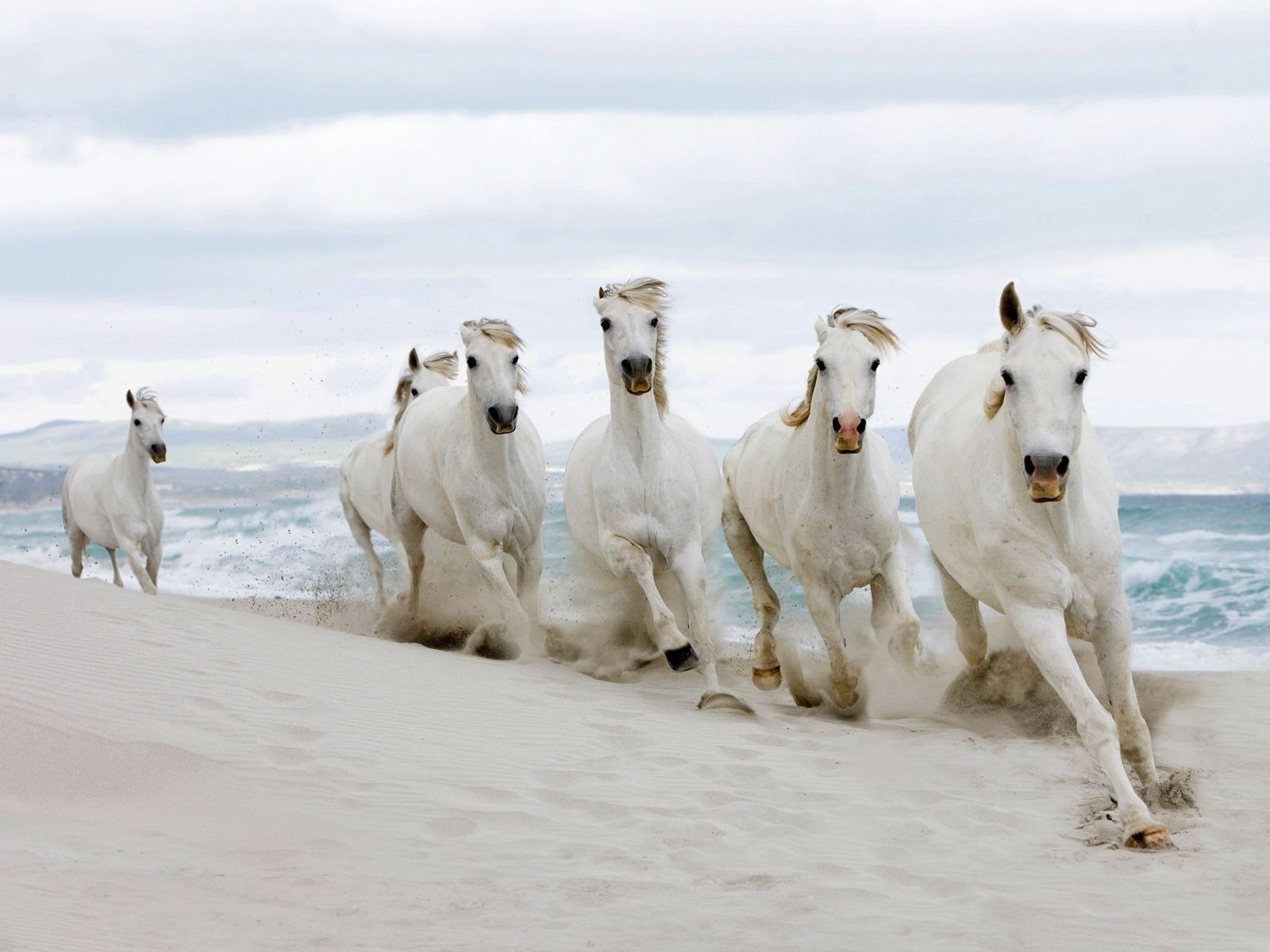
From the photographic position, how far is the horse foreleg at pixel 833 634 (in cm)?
800

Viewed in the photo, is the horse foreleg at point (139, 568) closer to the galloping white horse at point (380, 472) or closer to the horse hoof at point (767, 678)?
the galloping white horse at point (380, 472)

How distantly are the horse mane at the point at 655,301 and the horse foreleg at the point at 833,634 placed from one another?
1.53 metres

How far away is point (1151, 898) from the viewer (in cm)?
478

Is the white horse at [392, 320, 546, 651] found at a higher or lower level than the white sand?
higher

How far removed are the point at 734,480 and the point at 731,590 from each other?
1201 centimetres

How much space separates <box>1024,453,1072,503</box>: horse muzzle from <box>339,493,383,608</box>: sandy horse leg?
30.7 ft

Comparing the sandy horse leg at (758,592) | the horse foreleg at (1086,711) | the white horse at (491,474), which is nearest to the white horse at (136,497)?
the white horse at (491,474)

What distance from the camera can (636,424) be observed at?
8.55 metres

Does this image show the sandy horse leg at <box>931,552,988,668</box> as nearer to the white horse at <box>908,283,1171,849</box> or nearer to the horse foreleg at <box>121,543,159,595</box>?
the white horse at <box>908,283,1171,849</box>

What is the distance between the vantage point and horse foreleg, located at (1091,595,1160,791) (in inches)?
242

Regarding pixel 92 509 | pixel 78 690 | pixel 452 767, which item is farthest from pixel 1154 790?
pixel 92 509

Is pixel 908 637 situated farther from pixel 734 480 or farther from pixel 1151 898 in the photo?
pixel 1151 898

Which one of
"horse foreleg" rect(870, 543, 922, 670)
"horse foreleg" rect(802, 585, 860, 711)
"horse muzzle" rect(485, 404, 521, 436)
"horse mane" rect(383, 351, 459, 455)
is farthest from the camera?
"horse mane" rect(383, 351, 459, 455)

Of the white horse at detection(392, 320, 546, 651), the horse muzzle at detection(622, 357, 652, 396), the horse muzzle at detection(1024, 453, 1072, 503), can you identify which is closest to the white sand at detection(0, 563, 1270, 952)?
the horse muzzle at detection(1024, 453, 1072, 503)
